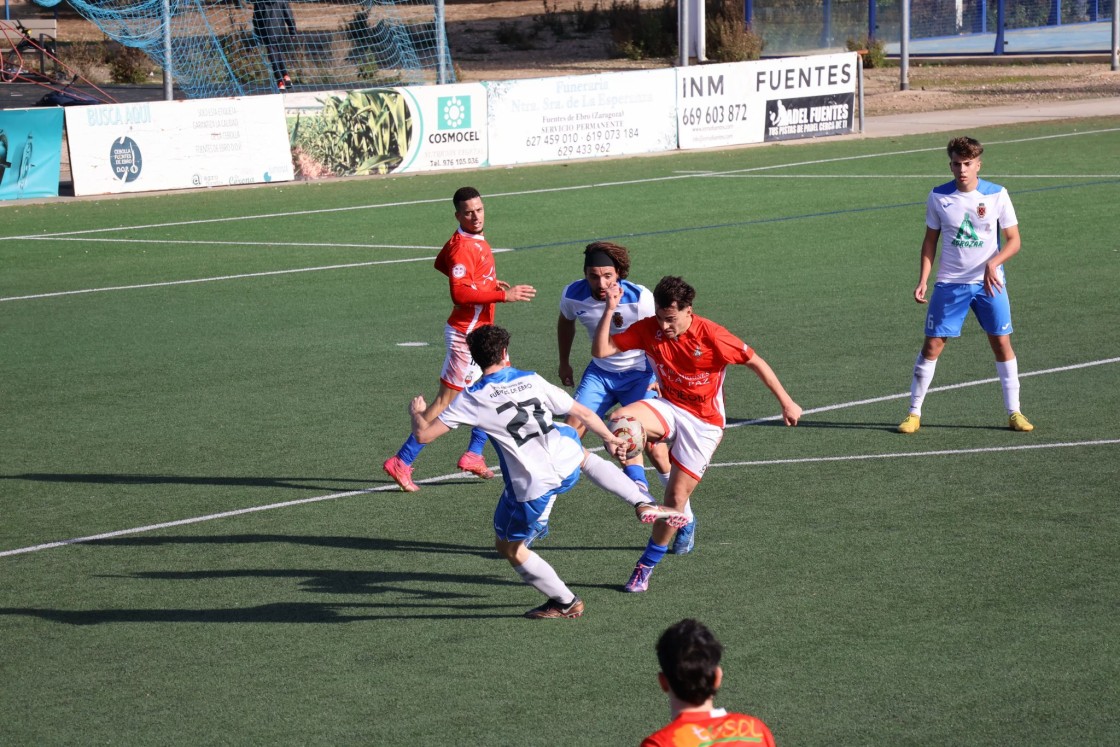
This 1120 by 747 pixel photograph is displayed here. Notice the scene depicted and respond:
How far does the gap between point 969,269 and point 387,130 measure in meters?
19.6

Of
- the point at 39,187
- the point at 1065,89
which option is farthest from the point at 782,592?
the point at 1065,89

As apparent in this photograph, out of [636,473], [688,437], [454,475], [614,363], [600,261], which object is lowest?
[454,475]

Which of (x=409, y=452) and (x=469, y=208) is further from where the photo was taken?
(x=469, y=208)

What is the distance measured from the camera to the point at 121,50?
54.7 metres

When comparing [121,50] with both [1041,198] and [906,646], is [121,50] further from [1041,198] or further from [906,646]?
[906,646]

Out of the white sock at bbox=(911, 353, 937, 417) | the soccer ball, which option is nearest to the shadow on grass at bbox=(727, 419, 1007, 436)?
the white sock at bbox=(911, 353, 937, 417)

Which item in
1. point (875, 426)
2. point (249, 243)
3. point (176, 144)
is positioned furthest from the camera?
point (176, 144)

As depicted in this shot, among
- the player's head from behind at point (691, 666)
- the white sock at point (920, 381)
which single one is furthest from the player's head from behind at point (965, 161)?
the player's head from behind at point (691, 666)

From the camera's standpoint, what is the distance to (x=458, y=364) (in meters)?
10.5

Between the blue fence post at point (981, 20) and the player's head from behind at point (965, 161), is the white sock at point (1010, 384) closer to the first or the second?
the player's head from behind at point (965, 161)

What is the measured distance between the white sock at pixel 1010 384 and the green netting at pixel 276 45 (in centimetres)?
2198

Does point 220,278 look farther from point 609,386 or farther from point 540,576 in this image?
point 540,576

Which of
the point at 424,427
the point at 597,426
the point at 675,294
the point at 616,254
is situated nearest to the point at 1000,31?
the point at 616,254

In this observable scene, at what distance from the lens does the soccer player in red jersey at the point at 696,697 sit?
388cm
